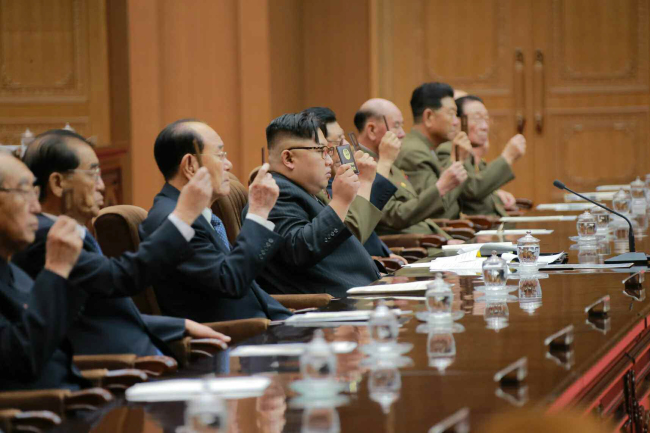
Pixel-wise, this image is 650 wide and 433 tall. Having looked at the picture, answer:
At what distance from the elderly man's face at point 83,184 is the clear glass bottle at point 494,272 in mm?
1039

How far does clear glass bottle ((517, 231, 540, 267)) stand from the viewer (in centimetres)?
308

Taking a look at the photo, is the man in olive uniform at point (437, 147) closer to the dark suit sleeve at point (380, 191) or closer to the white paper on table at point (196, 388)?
the dark suit sleeve at point (380, 191)

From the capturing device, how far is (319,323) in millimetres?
2418

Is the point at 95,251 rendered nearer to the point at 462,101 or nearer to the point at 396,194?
the point at 396,194

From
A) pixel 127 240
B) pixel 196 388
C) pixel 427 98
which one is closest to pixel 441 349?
pixel 196 388

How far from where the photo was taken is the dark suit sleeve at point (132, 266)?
2.25 meters

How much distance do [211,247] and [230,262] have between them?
4.2 inches

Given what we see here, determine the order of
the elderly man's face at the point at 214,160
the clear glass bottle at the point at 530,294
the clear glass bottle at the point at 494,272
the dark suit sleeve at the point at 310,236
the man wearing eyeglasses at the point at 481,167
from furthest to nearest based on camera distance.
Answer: the man wearing eyeglasses at the point at 481,167, the dark suit sleeve at the point at 310,236, the elderly man's face at the point at 214,160, the clear glass bottle at the point at 494,272, the clear glass bottle at the point at 530,294

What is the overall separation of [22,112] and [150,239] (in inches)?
267

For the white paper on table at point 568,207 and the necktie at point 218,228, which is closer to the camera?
the necktie at point 218,228

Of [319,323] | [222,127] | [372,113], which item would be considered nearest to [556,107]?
[222,127]

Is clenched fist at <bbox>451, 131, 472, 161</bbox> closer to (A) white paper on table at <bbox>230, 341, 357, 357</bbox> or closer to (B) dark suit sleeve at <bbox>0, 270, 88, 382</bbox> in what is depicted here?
(A) white paper on table at <bbox>230, 341, 357, 357</bbox>

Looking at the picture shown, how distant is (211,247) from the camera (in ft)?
9.32

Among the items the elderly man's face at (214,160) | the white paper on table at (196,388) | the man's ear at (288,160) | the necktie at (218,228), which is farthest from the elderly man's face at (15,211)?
the man's ear at (288,160)
